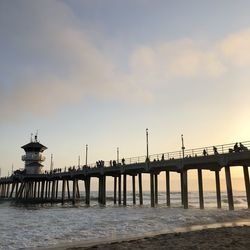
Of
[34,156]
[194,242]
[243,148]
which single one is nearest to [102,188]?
[34,156]

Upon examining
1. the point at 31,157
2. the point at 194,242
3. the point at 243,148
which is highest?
the point at 31,157

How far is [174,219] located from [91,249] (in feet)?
44.6

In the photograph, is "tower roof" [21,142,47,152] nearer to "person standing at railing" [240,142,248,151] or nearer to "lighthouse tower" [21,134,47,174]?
"lighthouse tower" [21,134,47,174]

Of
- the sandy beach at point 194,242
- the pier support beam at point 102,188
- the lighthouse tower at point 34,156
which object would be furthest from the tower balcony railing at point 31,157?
the sandy beach at point 194,242

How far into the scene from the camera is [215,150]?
93.6 ft

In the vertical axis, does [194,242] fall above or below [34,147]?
below

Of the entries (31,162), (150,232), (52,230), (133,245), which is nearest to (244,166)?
(150,232)

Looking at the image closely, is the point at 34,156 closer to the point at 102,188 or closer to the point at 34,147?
the point at 34,147

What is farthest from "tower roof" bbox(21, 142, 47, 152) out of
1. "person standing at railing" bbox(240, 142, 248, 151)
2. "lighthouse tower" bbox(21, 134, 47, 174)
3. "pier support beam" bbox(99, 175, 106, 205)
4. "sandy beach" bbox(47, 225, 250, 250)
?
"sandy beach" bbox(47, 225, 250, 250)

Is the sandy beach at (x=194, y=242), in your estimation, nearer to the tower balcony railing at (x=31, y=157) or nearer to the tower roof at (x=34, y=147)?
the tower balcony railing at (x=31, y=157)

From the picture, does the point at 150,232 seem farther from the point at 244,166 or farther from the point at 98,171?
the point at 98,171

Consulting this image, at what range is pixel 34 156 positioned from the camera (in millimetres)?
65688

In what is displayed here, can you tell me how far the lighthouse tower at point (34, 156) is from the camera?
211 feet

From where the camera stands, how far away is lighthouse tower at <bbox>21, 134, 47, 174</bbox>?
6444 centimetres
